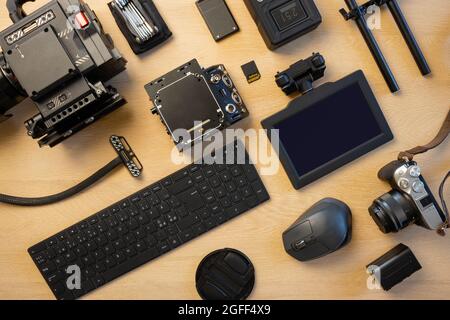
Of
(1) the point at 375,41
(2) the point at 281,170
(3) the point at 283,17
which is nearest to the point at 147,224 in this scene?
(2) the point at 281,170

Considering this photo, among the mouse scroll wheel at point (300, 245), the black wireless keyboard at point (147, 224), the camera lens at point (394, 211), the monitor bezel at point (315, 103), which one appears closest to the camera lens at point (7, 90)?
the black wireless keyboard at point (147, 224)

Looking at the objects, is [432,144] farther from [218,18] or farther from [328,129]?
[218,18]

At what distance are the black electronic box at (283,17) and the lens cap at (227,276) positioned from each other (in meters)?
0.51

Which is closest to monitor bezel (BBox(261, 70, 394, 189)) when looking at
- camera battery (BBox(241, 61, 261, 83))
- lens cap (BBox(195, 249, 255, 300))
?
camera battery (BBox(241, 61, 261, 83))

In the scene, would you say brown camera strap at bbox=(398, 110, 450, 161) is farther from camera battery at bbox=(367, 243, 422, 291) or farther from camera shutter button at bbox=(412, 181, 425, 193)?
camera battery at bbox=(367, 243, 422, 291)

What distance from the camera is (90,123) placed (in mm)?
1110

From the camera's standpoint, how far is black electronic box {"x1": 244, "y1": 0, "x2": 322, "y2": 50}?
1.07 metres

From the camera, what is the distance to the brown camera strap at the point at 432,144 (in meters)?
1.07

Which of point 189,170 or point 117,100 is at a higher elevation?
point 117,100

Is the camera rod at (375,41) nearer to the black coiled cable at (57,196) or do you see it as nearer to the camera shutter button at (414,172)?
the camera shutter button at (414,172)

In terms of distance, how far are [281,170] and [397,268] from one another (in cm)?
34
